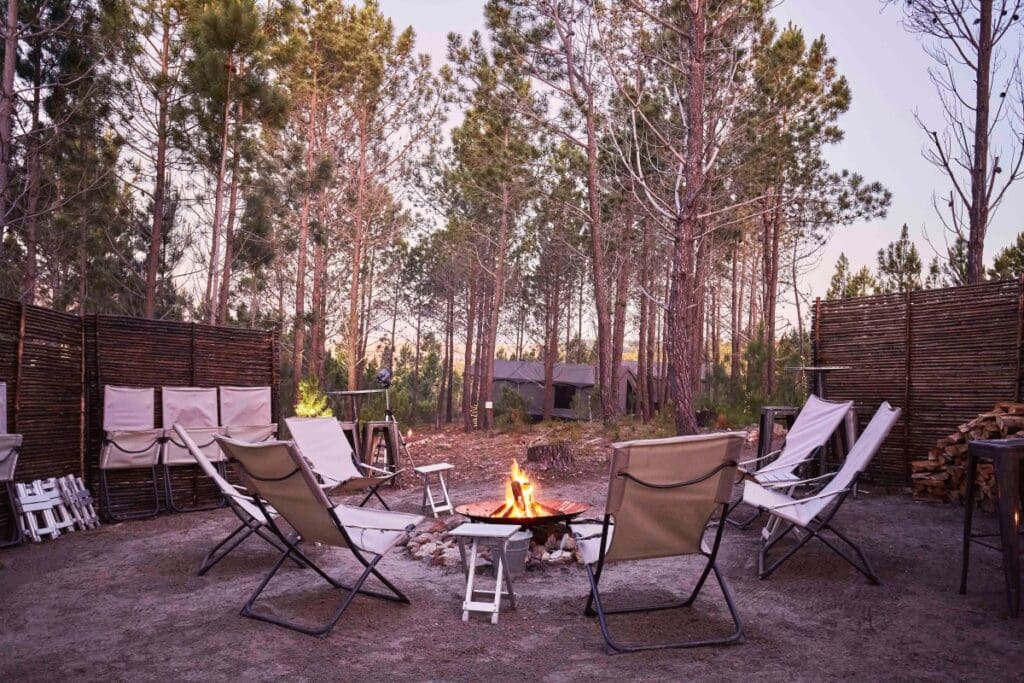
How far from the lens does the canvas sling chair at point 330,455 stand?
5.04m

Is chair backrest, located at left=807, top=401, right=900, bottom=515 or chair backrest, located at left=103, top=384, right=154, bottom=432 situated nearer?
chair backrest, located at left=807, top=401, right=900, bottom=515

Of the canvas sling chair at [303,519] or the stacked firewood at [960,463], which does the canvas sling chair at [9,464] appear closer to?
the canvas sling chair at [303,519]

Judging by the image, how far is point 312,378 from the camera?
10.2m

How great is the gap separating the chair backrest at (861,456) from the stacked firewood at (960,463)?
188 cm

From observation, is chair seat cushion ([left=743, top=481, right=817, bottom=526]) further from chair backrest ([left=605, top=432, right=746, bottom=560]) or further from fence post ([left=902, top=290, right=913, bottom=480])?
fence post ([left=902, top=290, right=913, bottom=480])

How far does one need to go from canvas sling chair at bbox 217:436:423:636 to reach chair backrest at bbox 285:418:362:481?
5.27 feet

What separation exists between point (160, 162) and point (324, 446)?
687 centimetres

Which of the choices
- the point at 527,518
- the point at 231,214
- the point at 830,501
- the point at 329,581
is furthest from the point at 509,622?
the point at 231,214

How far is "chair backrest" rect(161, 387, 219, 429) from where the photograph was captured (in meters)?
Result: 6.14

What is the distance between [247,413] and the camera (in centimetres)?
674

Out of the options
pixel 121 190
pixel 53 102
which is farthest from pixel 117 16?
pixel 121 190

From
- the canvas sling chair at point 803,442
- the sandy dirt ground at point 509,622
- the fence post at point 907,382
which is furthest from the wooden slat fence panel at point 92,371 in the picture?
the fence post at point 907,382

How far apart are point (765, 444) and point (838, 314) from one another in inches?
60.9

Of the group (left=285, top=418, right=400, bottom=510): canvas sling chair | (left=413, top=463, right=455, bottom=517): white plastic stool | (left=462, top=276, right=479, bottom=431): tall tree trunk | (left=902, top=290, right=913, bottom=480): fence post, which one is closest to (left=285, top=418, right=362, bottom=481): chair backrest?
(left=285, top=418, right=400, bottom=510): canvas sling chair
